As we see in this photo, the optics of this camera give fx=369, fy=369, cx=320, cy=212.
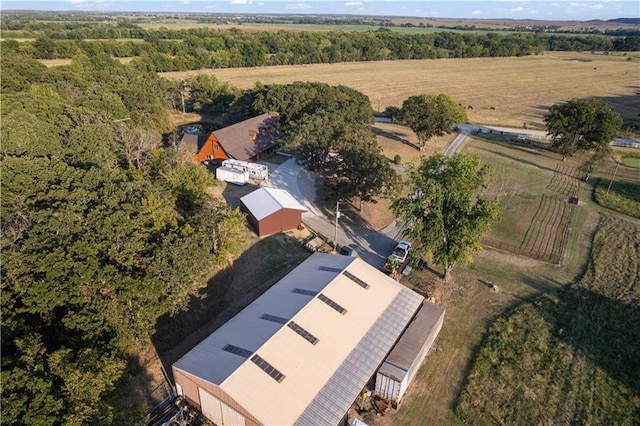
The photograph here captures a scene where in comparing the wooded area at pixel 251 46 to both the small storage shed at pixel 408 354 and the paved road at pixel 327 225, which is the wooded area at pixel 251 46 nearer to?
the paved road at pixel 327 225

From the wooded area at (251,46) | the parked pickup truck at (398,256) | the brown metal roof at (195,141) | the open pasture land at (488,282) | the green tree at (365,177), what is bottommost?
the open pasture land at (488,282)

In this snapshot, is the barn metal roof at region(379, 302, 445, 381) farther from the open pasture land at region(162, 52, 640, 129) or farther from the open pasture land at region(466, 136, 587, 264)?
the open pasture land at region(162, 52, 640, 129)

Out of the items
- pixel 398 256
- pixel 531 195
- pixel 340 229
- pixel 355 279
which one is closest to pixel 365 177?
pixel 340 229

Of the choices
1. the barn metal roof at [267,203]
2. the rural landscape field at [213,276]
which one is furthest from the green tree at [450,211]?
the barn metal roof at [267,203]

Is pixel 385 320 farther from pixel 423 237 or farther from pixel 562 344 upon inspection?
pixel 562 344

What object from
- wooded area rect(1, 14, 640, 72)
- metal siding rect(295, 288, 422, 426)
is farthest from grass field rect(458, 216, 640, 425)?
wooded area rect(1, 14, 640, 72)

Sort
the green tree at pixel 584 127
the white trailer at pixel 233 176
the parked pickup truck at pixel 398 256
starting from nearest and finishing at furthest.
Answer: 1. the parked pickup truck at pixel 398 256
2. the white trailer at pixel 233 176
3. the green tree at pixel 584 127
